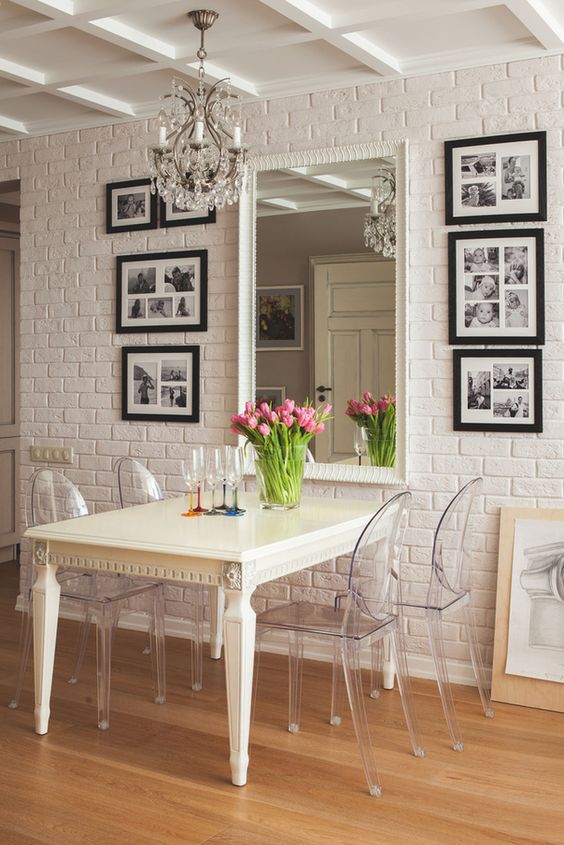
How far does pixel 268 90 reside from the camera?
4.41 metres

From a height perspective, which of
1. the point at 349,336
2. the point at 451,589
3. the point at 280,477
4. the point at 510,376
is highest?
the point at 349,336

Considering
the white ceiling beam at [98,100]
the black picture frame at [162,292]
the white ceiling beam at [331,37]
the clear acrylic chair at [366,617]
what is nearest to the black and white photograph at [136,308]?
the black picture frame at [162,292]

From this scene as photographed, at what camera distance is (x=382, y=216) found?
418 cm

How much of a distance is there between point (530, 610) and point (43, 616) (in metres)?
1.88

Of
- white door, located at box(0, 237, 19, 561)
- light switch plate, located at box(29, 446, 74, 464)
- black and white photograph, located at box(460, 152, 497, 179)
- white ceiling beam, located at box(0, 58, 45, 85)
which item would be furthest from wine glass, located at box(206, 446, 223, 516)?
white door, located at box(0, 237, 19, 561)

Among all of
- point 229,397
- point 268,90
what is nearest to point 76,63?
point 268,90

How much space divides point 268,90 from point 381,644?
250 centimetres

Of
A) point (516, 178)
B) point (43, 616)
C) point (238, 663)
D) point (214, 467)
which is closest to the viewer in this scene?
point (238, 663)

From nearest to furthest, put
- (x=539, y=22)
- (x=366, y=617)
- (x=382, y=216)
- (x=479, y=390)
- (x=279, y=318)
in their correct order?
(x=366, y=617) < (x=539, y=22) < (x=479, y=390) < (x=382, y=216) < (x=279, y=318)

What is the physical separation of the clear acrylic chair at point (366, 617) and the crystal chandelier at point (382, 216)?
1339mm

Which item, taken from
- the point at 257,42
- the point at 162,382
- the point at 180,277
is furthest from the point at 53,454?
the point at 257,42

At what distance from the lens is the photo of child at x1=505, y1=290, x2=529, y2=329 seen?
12.8ft

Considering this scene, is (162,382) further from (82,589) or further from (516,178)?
(516,178)

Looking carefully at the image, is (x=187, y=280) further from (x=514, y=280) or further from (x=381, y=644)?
(x=381, y=644)
